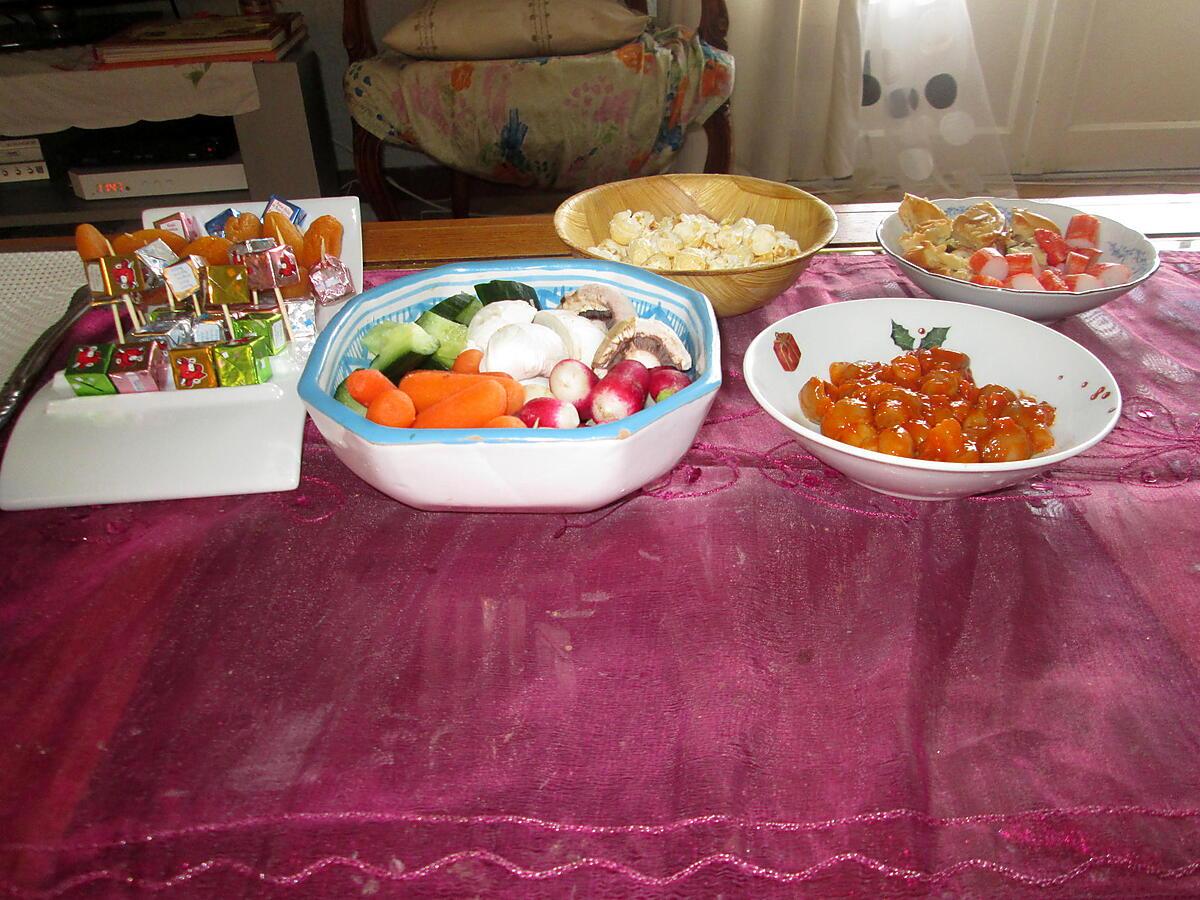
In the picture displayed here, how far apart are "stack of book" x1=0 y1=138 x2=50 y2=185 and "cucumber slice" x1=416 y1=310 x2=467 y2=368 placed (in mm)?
2526

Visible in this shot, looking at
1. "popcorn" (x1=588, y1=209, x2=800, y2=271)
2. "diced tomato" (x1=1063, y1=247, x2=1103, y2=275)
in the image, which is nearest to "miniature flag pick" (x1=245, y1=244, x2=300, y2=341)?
"popcorn" (x1=588, y1=209, x2=800, y2=271)

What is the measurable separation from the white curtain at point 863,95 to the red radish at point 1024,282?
1.93m

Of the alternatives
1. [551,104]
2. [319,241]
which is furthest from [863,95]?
[319,241]

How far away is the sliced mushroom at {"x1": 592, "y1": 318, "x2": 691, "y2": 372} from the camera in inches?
28.5

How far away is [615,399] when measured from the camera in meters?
0.66

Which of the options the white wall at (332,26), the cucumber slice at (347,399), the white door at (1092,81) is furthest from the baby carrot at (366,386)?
the white door at (1092,81)

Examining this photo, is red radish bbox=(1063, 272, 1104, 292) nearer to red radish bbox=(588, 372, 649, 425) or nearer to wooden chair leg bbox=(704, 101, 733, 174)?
red radish bbox=(588, 372, 649, 425)

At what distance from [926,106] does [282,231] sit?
8.24ft

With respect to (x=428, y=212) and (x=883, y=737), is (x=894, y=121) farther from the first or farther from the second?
(x=883, y=737)

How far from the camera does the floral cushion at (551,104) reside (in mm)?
2191

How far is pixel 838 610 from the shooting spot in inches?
23.8

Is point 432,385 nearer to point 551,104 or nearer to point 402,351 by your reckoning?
point 402,351

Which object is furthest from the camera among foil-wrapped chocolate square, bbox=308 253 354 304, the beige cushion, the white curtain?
the white curtain

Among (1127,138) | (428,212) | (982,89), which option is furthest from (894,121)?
(428,212)
